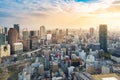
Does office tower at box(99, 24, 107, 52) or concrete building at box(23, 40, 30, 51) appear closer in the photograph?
concrete building at box(23, 40, 30, 51)

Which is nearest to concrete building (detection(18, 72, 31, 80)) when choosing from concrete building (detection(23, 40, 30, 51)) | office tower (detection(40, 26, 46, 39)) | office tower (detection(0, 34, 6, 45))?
office tower (detection(0, 34, 6, 45))

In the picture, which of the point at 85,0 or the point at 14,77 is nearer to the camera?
the point at 14,77

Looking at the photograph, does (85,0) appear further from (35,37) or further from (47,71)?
(35,37)

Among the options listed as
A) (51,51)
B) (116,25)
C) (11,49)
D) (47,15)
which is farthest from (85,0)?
(11,49)

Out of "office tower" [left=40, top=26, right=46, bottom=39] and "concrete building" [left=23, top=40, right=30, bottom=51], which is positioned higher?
"office tower" [left=40, top=26, right=46, bottom=39]

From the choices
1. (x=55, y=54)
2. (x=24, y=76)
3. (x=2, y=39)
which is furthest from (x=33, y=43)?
(x=24, y=76)

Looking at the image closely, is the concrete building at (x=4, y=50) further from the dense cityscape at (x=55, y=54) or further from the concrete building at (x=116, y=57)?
the concrete building at (x=116, y=57)

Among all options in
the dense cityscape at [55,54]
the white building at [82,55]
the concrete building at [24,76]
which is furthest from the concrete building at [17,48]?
the white building at [82,55]

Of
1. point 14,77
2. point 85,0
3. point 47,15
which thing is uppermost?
point 85,0

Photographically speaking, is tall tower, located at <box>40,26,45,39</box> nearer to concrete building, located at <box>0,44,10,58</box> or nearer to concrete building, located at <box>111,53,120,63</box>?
concrete building, located at <box>0,44,10,58</box>
